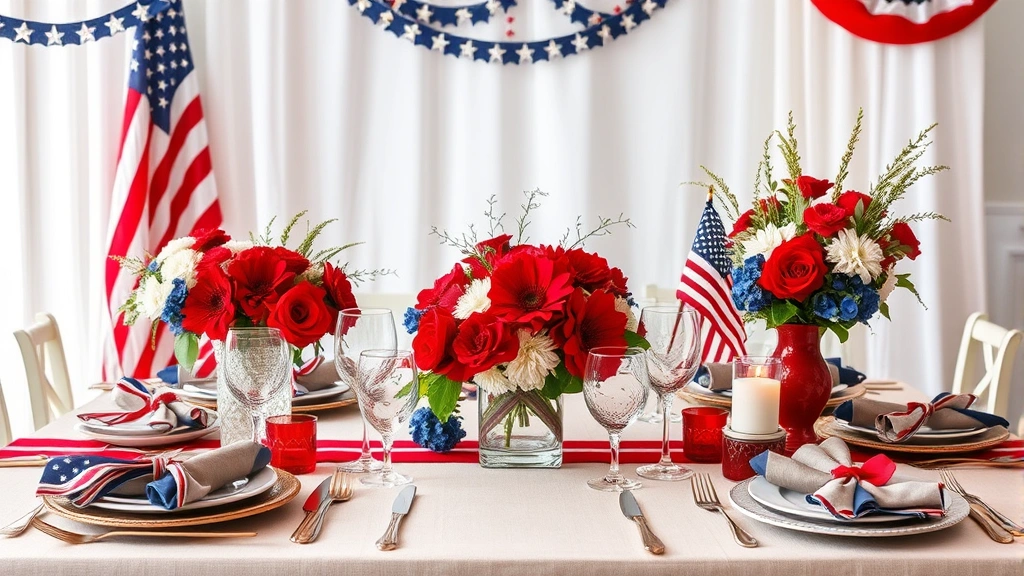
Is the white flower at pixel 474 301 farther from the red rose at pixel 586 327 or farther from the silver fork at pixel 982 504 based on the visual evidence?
the silver fork at pixel 982 504

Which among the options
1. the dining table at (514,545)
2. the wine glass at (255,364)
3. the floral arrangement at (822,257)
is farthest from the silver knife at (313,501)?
the floral arrangement at (822,257)

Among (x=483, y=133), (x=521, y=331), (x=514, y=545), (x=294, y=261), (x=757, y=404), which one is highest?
(x=483, y=133)

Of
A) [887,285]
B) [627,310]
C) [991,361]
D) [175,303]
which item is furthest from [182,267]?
[991,361]

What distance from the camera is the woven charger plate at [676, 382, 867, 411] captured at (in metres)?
1.73

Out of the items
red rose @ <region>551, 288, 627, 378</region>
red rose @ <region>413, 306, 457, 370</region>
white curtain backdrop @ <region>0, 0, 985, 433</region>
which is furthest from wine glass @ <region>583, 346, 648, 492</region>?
white curtain backdrop @ <region>0, 0, 985, 433</region>

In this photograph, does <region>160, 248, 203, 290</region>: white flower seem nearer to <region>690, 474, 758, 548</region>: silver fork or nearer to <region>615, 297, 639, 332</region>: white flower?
<region>615, 297, 639, 332</region>: white flower

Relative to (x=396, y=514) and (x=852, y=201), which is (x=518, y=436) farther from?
(x=852, y=201)

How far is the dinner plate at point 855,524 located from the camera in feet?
3.39

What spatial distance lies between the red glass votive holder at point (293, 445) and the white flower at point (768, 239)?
67cm

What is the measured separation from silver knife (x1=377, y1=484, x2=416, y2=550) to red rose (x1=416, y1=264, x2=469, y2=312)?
256 millimetres

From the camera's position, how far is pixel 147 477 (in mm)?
1111

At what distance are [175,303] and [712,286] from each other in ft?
3.51

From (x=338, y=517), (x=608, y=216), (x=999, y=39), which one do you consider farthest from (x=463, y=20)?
(x=338, y=517)

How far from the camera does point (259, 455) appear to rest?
1203 mm
